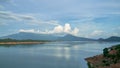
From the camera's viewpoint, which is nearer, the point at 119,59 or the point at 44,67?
the point at 119,59

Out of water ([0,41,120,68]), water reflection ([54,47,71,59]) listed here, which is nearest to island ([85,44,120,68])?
water ([0,41,120,68])

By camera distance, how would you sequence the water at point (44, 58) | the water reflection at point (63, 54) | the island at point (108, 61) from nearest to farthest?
the island at point (108, 61) → the water at point (44, 58) → the water reflection at point (63, 54)

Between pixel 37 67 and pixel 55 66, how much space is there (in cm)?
346

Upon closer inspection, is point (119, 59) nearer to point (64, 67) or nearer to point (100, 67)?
point (100, 67)

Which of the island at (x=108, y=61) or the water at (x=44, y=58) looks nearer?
the island at (x=108, y=61)

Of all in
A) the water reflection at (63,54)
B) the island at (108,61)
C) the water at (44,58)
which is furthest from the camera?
the water reflection at (63,54)

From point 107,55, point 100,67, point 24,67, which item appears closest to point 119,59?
point 100,67

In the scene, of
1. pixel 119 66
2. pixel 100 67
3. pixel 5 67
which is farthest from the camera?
pixel 5 67

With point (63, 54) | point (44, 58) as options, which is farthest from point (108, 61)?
point (63, 54)

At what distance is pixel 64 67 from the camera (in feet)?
124

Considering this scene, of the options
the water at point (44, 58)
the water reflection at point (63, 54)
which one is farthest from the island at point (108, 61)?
the water reflection at point (63, 54)

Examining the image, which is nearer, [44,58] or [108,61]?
[108,61]

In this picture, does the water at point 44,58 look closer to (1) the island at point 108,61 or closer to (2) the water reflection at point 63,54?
(2) the water reflection at point 63,54

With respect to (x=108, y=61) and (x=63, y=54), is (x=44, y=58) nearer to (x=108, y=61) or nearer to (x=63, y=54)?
(x=63, y=54)
